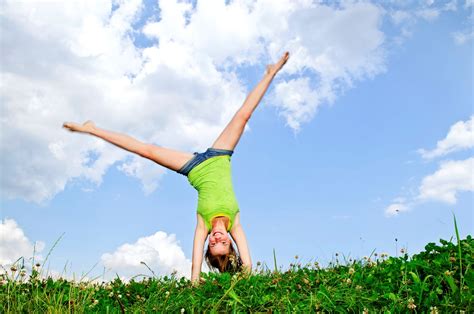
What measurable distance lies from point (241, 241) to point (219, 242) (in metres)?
0.44

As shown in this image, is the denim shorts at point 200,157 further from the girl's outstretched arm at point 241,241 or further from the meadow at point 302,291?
the meadow at point 302,291

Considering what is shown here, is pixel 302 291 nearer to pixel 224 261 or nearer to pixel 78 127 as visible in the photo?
pixel 224 261

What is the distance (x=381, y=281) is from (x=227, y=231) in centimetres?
457

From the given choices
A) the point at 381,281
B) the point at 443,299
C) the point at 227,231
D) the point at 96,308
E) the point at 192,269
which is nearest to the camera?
the point at 443,299

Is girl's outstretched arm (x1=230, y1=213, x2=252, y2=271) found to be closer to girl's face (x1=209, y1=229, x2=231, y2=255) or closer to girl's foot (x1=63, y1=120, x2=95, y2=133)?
girl's face (x1=209, y1=229, x2=231, y2=255)

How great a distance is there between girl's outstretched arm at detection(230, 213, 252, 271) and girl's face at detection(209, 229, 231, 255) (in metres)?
0.20

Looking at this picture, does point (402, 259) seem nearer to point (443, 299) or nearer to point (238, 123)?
point (443, 299)

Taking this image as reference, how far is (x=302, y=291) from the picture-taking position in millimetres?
6461

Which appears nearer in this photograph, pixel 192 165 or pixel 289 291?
pixel 289 291

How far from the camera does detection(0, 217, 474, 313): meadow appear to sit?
554 centimetres

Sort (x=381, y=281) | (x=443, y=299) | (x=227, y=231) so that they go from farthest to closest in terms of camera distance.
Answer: (x=227, y=231)
(x=381, y=281)
(x=443, y=299)

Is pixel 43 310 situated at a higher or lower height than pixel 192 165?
lower

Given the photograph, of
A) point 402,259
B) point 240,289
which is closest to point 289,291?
point 240,289

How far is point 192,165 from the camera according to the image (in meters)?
11.0
